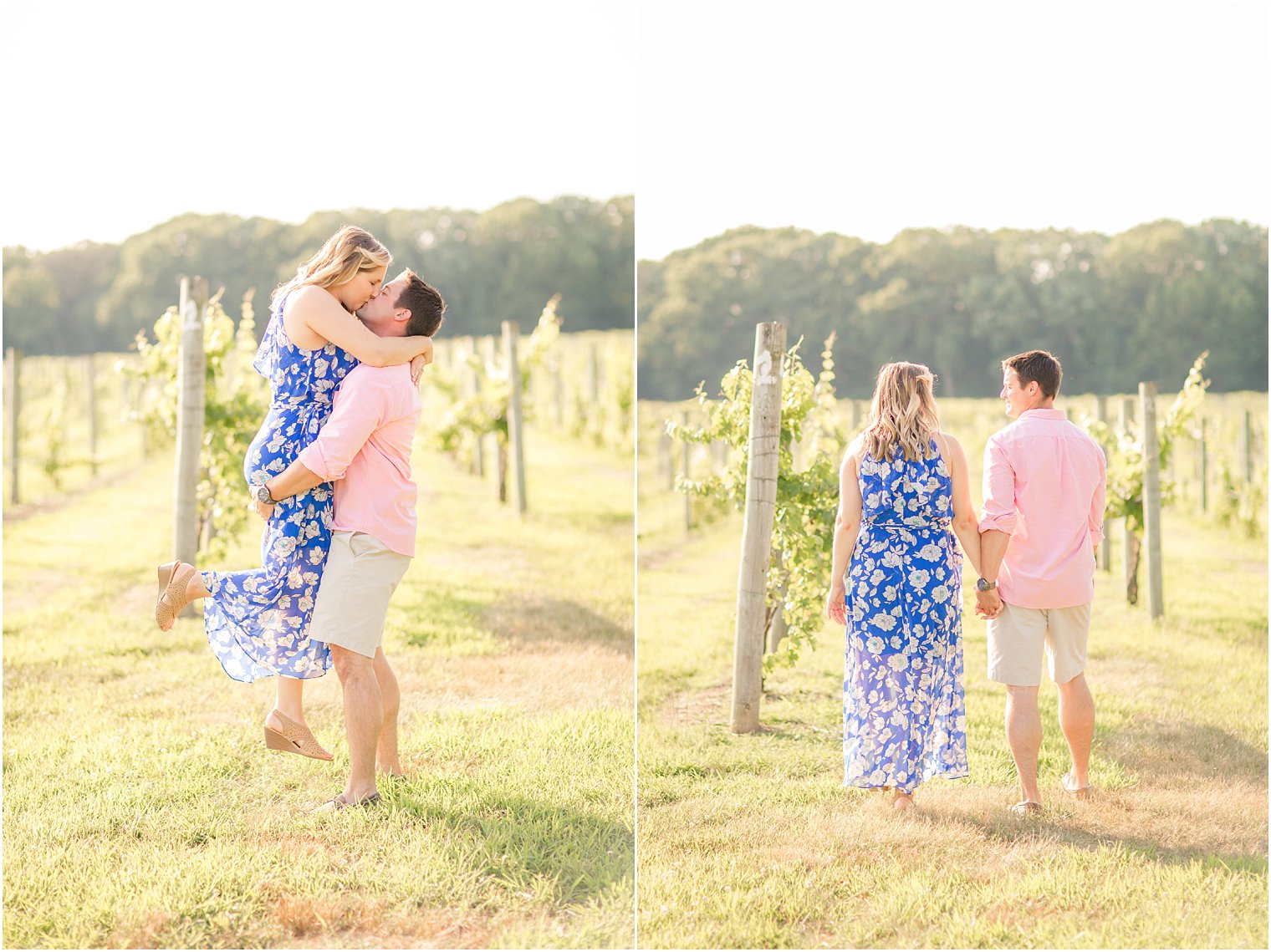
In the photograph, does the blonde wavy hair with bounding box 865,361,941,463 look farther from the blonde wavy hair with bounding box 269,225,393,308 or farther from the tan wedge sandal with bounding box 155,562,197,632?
the tan wedge sandal with bounding box 155,562,197,632

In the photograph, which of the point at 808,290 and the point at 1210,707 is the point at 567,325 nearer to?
the point at 808,290

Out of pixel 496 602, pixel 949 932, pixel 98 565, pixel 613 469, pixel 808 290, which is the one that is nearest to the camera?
pixel 949 932

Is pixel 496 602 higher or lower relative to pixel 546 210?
lower

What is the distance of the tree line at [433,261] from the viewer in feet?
129

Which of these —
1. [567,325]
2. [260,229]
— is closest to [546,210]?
[567,325]

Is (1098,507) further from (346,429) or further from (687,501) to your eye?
(687,501)

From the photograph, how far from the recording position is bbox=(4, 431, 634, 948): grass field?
2748 millimetres

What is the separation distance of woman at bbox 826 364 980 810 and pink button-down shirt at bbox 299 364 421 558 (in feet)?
4.79

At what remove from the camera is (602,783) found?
3625mm

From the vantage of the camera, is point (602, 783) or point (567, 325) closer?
point (602, 783)

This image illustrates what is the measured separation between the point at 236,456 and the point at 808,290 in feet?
106

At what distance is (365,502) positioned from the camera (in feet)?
10.5

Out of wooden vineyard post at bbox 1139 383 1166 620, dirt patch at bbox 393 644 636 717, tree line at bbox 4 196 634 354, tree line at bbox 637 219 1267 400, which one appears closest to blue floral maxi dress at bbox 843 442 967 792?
dirt patch at bbox 393 644 636 717

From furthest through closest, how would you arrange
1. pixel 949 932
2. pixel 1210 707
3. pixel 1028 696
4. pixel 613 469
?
pixel 613 469 → pixel 1210 707 → pixel 1028 696 → pixel 949 932
